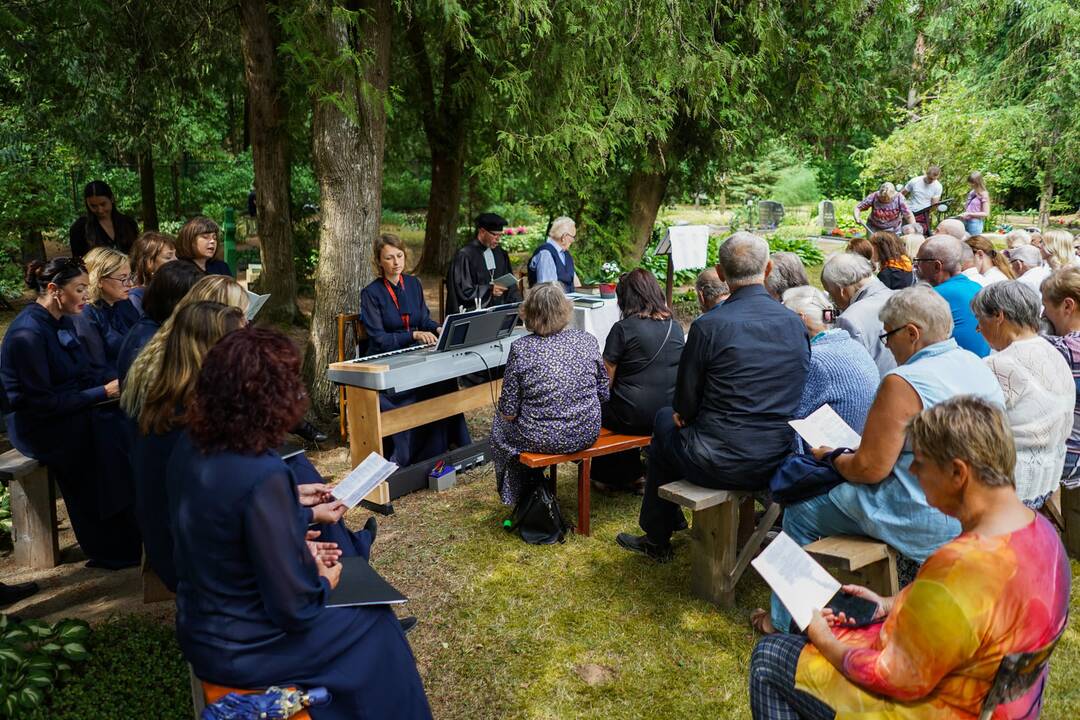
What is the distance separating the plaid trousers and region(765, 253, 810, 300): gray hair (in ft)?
9.97

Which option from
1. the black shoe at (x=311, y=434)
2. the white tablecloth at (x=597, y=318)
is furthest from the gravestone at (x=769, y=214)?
the black shoe at (x=311, y=434)

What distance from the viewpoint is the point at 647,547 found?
15.3ft

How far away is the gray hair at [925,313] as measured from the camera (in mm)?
3229

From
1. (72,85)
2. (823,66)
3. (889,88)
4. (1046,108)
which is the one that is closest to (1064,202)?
(1046,108)

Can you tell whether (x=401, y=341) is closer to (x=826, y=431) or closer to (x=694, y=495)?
(x=694, y=495)

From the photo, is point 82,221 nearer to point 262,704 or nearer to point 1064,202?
point 262,704

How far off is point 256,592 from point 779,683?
5.06 ft

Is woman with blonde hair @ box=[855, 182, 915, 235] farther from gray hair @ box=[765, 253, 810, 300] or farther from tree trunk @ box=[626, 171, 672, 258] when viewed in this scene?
gray hair @ box=[765, 253, 810, 300]

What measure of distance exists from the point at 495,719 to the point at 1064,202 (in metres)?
25.4

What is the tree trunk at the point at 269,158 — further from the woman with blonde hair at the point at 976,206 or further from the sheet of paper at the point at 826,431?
the woman with blonde hair at the point at 976,206

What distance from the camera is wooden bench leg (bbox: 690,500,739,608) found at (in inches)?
159

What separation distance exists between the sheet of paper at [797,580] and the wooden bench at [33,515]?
3812 millimetres

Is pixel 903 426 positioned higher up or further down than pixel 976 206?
further down

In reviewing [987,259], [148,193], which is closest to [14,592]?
[987,259]
